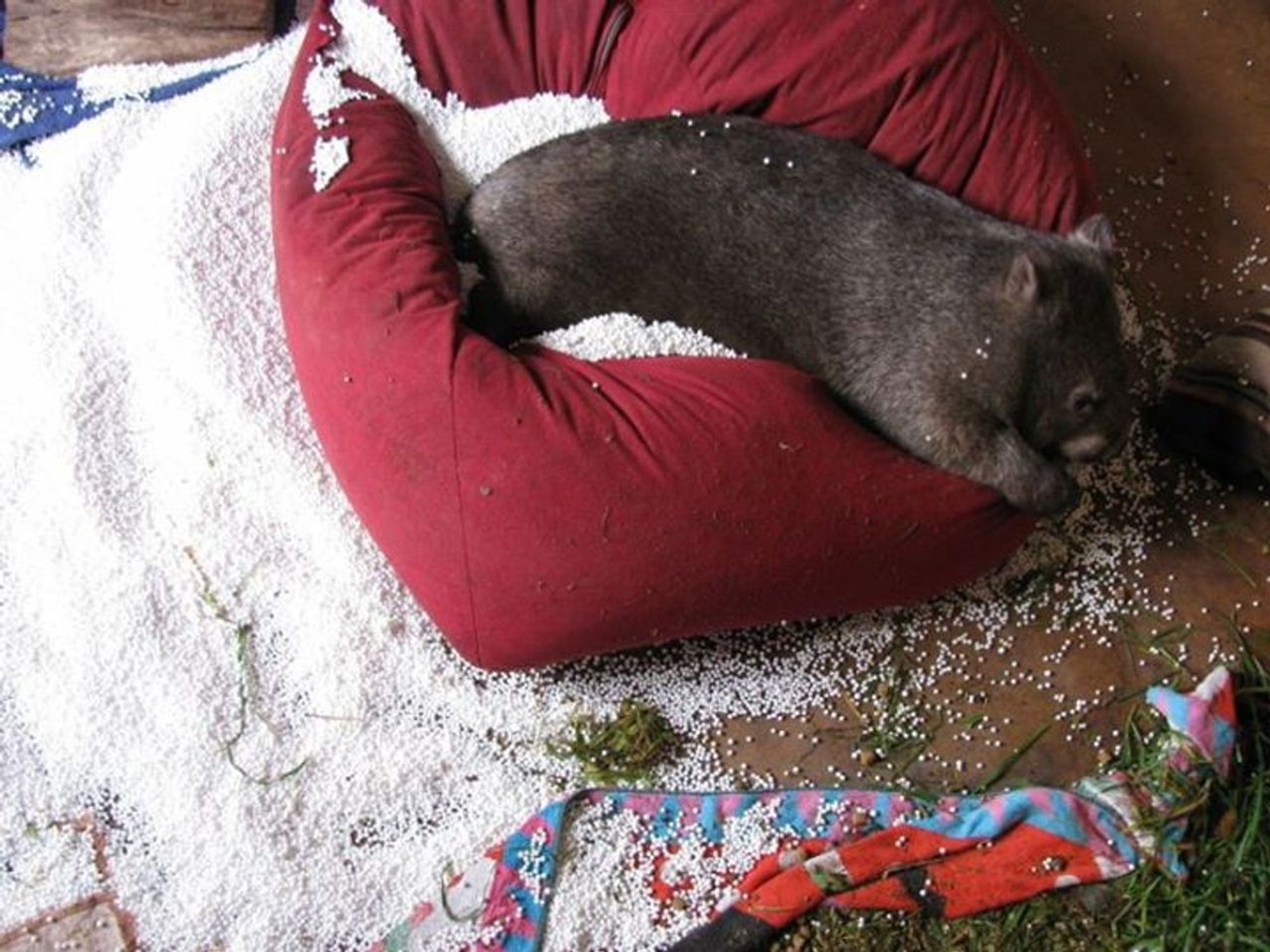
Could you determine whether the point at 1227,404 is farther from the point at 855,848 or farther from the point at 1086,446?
the point at 855,848

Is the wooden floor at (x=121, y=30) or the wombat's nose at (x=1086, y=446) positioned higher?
the wooden floor at (x=121, y=30)

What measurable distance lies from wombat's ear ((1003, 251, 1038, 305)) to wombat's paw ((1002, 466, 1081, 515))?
34cm

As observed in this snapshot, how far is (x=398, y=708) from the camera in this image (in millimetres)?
2785

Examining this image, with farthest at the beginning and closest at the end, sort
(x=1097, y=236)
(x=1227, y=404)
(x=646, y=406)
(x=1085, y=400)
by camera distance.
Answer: (x=1227, y=404)
(x=1097, y=236)
(x=1085, y=400)
(x=646, y=406)

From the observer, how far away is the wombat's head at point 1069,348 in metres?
2.65

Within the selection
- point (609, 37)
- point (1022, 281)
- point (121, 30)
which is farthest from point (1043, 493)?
point (121, 30)

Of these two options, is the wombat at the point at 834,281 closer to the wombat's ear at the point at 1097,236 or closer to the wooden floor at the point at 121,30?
the wombat's ear at the point at 1097,236

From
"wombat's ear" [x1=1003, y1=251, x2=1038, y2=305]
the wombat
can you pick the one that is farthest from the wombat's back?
"wombat's ear" [x1=1003, y1=251, x2=1038, y2=305]

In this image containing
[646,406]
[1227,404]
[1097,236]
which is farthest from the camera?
[1227,404]

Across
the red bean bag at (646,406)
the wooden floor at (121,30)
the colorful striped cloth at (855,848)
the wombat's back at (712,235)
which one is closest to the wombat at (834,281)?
the wombat's back at (712,235)

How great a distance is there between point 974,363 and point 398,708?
1337 millimetres

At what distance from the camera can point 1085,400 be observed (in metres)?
2.70

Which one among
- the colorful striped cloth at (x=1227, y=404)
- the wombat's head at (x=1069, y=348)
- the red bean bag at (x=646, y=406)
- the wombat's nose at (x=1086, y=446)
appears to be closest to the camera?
the red bean bag at (x=646, y=406)

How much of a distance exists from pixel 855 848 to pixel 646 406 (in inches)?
38.6
